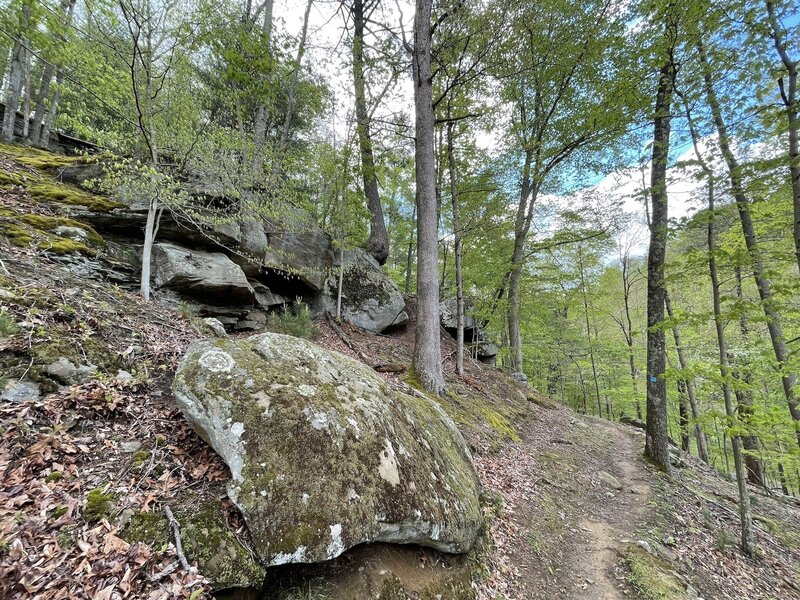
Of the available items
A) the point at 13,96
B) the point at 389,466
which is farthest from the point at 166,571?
the point at 13,96

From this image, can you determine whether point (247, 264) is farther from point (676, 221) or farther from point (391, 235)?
point (391, 235)

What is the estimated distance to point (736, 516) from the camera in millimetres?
5902

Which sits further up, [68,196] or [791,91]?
[791,91]

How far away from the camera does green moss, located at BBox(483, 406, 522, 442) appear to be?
701cm

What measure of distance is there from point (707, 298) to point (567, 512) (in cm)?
1285

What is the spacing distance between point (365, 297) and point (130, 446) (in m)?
8.97

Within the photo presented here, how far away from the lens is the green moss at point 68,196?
593 centimetres

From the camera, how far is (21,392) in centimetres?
260

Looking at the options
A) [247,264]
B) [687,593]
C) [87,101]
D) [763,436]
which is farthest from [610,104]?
[87,101]

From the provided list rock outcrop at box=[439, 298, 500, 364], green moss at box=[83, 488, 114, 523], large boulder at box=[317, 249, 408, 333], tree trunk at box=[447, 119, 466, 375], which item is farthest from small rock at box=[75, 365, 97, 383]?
rock outcrop at box=[439, 298, 500, 364]

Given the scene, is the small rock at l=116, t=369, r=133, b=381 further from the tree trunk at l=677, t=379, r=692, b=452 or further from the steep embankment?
the tree trunk at l=677, t=379, r=692, b=452

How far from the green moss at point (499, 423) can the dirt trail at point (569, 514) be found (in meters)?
0.33

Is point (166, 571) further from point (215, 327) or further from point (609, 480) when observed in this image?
point (609, 480)

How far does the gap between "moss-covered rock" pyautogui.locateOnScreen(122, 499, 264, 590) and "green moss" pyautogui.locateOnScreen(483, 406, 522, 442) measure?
19.2 ft
